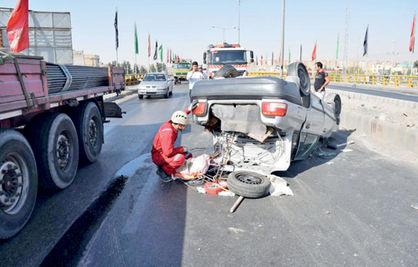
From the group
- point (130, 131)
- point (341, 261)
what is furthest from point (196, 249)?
point (130, 131)

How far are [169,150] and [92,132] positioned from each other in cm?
229

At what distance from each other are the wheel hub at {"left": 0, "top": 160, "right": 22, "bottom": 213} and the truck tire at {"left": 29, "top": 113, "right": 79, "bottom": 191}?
0.63 m

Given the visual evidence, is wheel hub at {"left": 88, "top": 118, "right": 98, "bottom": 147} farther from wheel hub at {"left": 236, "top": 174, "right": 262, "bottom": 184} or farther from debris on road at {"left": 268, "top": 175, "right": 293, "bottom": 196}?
debris on road at {"left": 268, "top": 175, "right": 293, "bottom": 196}

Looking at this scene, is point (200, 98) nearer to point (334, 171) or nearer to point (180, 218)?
point (180, 218)

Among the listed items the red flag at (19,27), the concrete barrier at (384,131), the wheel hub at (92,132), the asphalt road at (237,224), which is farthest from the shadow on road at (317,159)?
the red flag at (19,27)

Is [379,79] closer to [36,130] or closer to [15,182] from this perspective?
[36,130]

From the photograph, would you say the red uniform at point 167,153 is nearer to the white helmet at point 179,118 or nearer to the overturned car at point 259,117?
the white helmet at point 179,118

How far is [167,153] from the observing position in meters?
4.88

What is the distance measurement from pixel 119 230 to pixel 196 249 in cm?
92

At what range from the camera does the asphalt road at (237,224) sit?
3.01 meters

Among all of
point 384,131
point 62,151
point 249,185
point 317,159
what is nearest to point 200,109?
point 249,185

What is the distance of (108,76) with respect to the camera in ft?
24.3

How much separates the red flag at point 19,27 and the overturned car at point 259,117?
5.67 m

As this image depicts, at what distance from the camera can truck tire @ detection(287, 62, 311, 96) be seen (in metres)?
5.31
